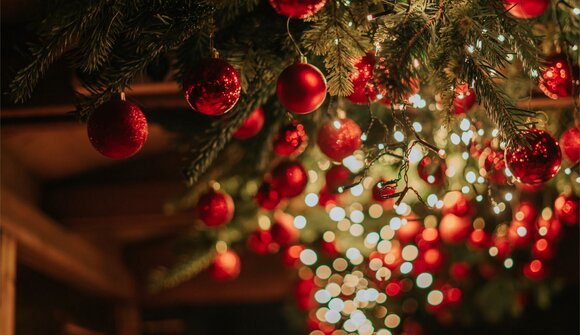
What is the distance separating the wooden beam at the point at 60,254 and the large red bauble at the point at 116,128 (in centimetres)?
123

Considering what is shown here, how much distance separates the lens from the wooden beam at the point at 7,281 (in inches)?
83.4

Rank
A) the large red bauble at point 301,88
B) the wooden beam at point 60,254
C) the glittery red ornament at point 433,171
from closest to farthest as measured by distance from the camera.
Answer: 1. the large red bauble at point 301,88
2. the glittery red ornament at point 433,171
3. the wooden beam at point 60,254

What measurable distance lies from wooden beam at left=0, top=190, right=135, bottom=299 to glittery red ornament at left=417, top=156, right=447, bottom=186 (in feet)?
4.48

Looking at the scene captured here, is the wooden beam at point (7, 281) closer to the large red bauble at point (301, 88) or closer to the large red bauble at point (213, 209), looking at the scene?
the large red bauble at point (213, 209)

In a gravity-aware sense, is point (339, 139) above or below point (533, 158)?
above

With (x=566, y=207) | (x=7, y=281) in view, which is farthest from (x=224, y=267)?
(x=566, y=207)

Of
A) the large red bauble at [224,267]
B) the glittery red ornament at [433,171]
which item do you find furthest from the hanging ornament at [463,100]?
the large red bauble at [224,267]

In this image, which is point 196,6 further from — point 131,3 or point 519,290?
point 519,290

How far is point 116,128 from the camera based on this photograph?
104 cm

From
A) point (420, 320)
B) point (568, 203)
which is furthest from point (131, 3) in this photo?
point (420, 320)

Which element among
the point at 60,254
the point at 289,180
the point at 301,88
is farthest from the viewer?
the point at 60,254

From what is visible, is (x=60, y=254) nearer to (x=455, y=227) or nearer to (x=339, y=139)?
(x=455, y=227)

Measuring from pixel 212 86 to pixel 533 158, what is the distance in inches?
19.6

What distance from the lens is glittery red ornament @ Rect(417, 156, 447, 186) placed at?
126cm
